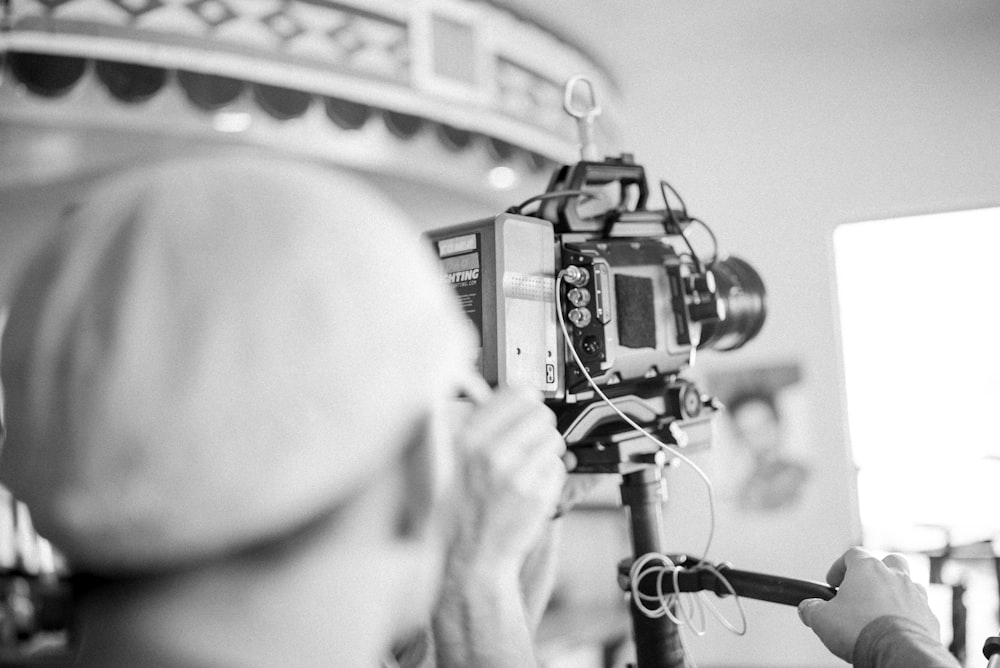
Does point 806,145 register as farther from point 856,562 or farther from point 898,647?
point 898,647

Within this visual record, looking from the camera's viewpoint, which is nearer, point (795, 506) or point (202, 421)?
point (202, 421)

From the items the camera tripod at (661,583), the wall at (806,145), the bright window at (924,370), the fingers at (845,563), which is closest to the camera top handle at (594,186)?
the camera tripod at (661,583)

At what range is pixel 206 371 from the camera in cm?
24

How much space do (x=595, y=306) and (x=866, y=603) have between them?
0.43 m

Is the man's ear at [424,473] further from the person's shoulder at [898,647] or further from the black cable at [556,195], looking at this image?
the black cable at [556,195]

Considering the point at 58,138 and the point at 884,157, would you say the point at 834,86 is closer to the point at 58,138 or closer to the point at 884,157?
→ the point at 884,157

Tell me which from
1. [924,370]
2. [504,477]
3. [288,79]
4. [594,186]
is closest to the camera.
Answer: [504,477]

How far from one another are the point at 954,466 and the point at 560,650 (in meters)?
1.51

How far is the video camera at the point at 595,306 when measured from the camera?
881mm

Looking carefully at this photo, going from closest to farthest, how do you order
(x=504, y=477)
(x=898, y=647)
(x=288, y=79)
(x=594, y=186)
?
(x=504, y=477), (x=898, y=647), (x=594, y=186), (x=288, y=79)

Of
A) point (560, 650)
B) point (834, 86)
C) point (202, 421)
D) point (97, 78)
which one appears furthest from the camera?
point (834, 86)

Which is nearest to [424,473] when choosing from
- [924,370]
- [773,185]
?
[924,370]

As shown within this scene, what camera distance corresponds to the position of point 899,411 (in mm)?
2738

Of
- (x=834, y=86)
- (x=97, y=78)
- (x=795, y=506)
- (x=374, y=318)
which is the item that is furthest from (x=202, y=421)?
(x=834, y=86)
